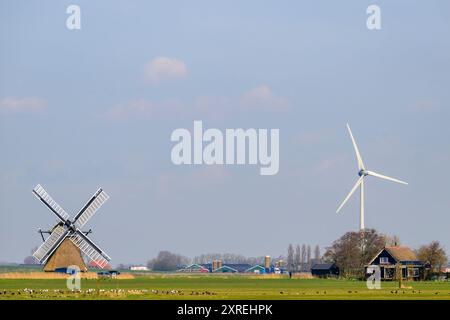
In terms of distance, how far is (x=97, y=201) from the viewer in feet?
462

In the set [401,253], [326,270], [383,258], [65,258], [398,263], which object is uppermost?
[401,253]

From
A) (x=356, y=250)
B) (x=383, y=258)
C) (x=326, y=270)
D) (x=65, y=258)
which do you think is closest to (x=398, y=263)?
(x=383, y=258)

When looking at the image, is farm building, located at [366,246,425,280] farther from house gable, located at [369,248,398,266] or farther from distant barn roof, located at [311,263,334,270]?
distant barn roof, located at [311,263,334,270]

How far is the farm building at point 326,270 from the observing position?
539 ft

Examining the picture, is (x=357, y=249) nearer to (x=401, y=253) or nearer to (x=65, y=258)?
(x=401, y=253)

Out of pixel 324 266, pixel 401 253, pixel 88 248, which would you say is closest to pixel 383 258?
pixel 401 253

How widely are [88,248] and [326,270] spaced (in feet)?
143

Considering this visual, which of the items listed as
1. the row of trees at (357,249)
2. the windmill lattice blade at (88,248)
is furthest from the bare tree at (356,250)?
the windmill lattice blade at (88,248)

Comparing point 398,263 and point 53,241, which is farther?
point 398,263

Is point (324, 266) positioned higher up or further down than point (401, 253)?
further down

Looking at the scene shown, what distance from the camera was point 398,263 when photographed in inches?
5782

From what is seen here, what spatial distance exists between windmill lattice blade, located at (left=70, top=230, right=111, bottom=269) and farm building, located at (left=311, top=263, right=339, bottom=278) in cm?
3782

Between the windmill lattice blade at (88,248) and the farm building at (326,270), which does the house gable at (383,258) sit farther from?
the windmill lattice blade at (88,248)
